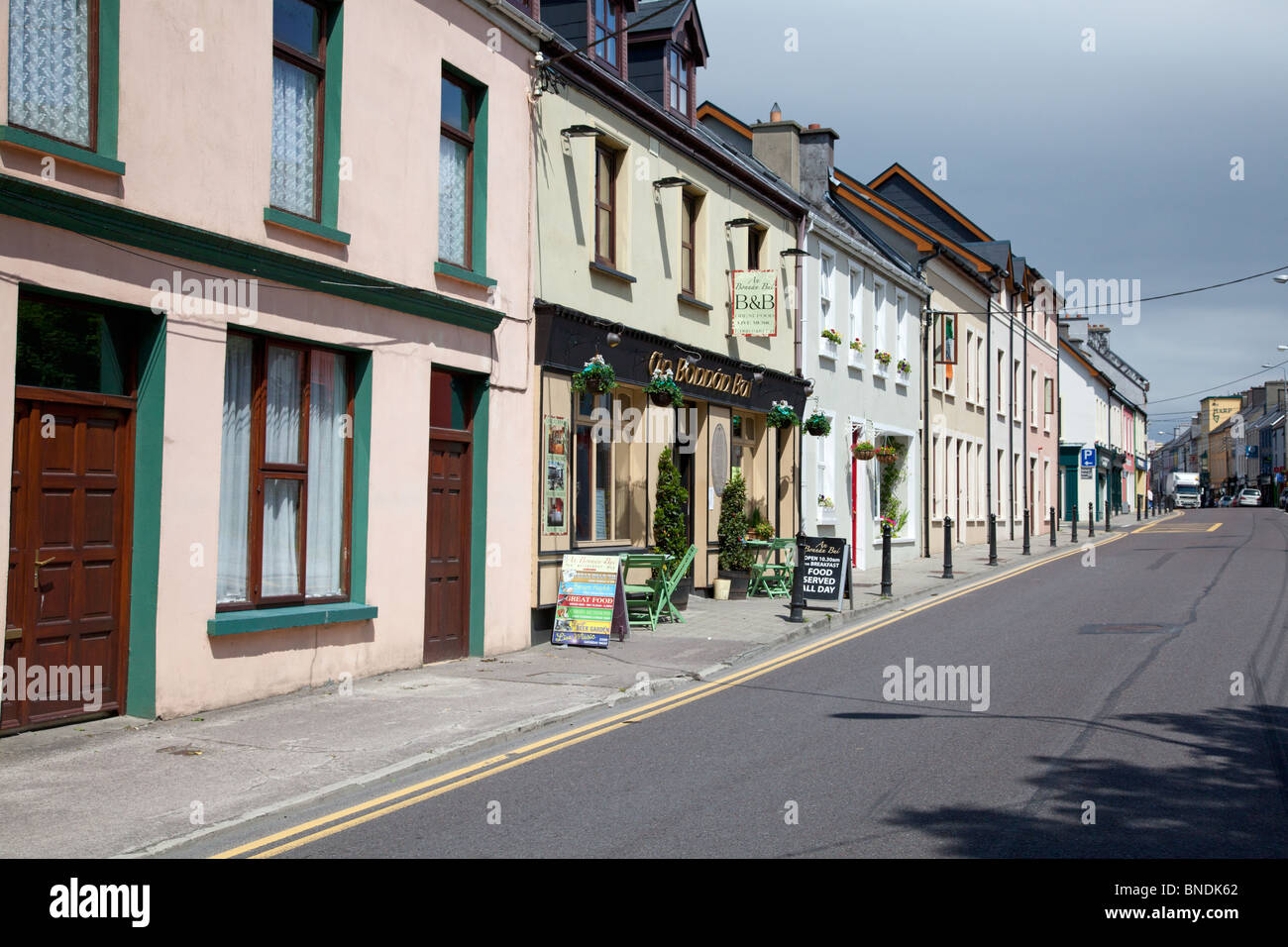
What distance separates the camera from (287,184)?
1049cm

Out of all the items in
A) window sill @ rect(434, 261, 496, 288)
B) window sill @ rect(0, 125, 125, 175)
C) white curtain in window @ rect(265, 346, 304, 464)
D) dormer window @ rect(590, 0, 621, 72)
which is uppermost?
dormer window @ rect(590, 0, 621, 72)

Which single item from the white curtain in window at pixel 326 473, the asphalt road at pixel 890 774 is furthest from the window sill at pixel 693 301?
the white curtain in window at pixel 326 473

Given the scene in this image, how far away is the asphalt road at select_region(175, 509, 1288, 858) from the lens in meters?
5.89

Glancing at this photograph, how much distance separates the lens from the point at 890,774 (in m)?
7.30

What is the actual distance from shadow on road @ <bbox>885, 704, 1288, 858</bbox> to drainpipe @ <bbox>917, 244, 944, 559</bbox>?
21625 millimetres

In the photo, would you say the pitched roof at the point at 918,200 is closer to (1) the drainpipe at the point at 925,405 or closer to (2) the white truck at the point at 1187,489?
(1) the drainpipe at the point at 925,405

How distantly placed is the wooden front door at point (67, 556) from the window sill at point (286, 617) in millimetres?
830

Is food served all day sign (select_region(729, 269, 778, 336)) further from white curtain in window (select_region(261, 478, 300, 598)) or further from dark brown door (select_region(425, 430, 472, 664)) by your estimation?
white curtain in window (select_region(261, 478, 300, 598))

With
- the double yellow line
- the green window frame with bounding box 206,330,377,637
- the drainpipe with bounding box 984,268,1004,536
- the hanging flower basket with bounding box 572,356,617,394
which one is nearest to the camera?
the double yellow line

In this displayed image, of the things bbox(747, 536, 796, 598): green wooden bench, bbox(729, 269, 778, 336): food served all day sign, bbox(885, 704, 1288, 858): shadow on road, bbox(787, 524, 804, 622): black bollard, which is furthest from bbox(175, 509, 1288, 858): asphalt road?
bbox(729, 269, 778, 336): food served all day sign

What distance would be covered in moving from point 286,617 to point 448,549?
2803mm

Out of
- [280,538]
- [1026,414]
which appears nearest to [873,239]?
[1026,414]

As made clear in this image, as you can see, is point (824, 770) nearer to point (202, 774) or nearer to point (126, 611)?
point (202, 774)
